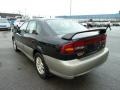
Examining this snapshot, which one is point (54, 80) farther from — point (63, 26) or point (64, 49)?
point (63, 26)

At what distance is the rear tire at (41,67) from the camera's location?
4.16 meters

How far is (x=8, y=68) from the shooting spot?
5230 millimetres

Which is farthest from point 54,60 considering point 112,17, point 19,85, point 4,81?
point 112,17

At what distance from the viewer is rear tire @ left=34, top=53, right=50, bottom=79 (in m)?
4.16

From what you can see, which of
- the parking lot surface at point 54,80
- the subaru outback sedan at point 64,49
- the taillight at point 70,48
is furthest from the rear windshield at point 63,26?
the parking lot surface at point 54,80

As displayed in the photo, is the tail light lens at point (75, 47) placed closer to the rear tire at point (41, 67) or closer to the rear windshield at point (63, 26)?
the rear windshield at point (63, 26)

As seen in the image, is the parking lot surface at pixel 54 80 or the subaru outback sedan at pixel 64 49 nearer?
the subaru outback sedan at pixel 64 49

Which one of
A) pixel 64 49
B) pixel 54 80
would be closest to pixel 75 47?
pixel 64 49

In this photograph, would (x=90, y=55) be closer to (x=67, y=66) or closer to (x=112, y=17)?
(x=67, y=66)

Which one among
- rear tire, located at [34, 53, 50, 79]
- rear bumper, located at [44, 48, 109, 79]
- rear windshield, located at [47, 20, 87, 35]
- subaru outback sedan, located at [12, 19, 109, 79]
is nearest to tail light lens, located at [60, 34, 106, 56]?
subaru outback sedan, located at [12, 19, 109, 79]

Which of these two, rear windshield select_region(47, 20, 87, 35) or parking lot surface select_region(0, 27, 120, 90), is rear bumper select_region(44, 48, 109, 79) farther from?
rear windshield select_region(47, 20, 87, 35)

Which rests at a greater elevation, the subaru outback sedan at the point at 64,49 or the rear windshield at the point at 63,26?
the rear windshield at the point at 63,26

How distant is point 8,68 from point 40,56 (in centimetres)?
157

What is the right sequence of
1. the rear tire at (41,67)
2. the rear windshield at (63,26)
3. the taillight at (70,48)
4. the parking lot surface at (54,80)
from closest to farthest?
the taillight at (70,48), the parking lot surface at (54,80), the rear tire at (41,67), the rear windshield at (63,26)
